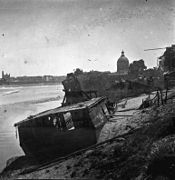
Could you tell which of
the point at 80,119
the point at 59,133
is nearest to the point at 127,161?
the point at 80,119

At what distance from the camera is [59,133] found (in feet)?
58.3

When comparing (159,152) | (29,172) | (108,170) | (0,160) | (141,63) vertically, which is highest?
(141,63)

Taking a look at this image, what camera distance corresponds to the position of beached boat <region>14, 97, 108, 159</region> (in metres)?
17.5

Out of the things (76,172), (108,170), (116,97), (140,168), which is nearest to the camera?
(140,168)

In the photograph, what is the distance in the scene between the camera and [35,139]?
18.8 meters

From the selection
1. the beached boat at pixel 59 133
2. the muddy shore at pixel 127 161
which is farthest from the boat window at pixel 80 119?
the muddy shore at pixel 127 161

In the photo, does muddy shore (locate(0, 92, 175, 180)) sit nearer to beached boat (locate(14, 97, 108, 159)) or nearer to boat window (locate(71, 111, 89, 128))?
beached boat (locate(14, 97, 108, 159))

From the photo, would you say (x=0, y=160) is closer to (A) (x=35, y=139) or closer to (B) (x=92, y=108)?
(A) (x=35, y=139)

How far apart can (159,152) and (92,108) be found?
9834 millimetres

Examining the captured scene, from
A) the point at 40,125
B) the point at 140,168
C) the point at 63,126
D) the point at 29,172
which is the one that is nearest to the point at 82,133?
the point at 63,126

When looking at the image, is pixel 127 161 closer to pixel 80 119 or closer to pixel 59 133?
pixel 80 119

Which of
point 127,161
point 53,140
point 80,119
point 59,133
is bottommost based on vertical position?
point 53,140

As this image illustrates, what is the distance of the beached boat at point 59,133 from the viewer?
17516 millimetres

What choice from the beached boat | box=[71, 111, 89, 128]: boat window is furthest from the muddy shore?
box=[71, 111, 89, 128]: boat window
